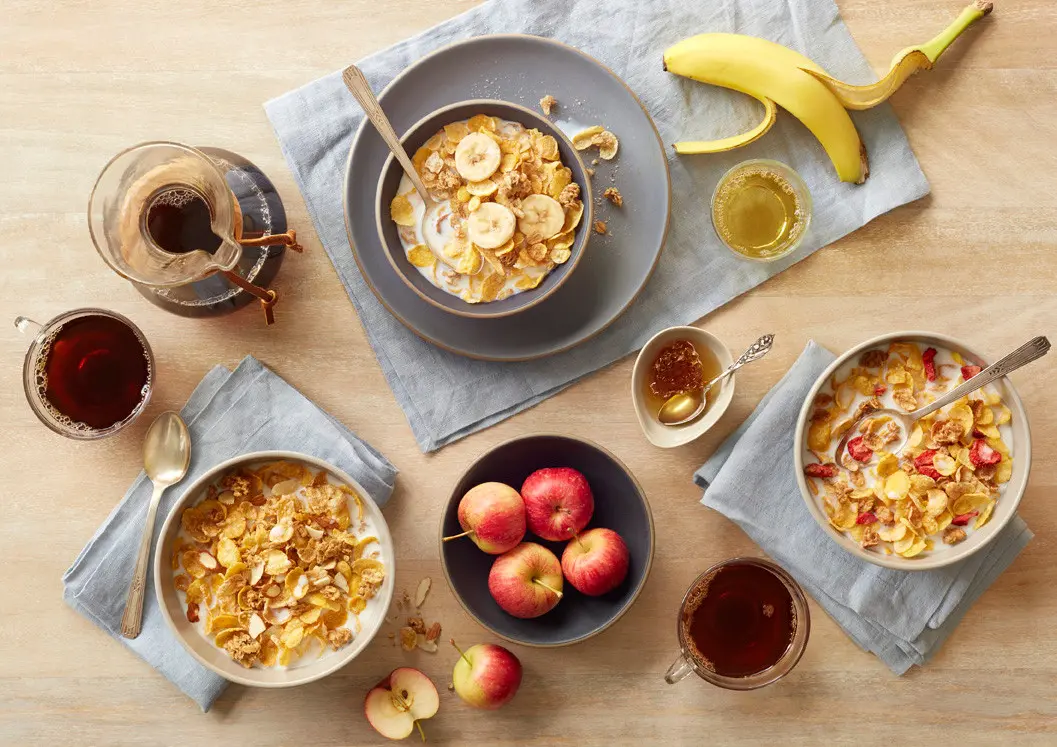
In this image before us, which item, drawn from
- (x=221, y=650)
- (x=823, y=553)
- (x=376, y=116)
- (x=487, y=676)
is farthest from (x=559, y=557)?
(x=376, y=116)

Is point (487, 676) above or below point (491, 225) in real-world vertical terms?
below

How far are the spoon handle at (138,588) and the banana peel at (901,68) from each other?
1324mm

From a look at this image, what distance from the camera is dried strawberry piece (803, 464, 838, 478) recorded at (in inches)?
51.7

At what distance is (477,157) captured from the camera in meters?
1.30

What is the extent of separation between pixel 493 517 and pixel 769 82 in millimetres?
859

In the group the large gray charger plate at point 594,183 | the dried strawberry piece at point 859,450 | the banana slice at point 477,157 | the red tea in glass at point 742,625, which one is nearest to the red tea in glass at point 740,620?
the red tea in glass at point 742,625

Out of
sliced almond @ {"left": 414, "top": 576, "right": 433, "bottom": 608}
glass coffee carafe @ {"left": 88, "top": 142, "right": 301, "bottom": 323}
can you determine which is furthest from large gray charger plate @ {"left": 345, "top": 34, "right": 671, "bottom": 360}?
sliced almond @ {"left": 414, "top": 576, "right": 433, "bottom": 608}

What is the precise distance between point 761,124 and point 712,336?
1.26 feet

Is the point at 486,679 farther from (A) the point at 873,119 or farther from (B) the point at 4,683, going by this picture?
(A) the point at 873,119

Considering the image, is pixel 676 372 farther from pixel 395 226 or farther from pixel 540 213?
pixel 395 226

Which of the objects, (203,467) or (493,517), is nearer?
(493,517)

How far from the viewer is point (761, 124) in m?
1.41

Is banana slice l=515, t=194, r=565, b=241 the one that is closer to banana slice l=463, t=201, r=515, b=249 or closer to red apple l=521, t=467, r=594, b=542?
banana slice l=463, t=201, r=515, b=249

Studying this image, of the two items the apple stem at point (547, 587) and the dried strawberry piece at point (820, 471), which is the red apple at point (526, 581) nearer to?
the apple stem at point (547, 587)
